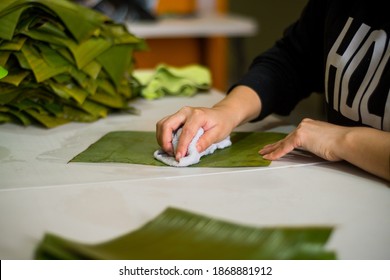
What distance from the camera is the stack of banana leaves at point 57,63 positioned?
117 cm

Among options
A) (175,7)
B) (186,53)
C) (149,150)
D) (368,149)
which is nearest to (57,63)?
(149,150)

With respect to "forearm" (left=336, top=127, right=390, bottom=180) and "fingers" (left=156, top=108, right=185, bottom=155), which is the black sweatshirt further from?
"fingers" (left=156, top=108, right=185, bottom=155)

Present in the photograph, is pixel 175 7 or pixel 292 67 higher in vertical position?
pixel 292 67

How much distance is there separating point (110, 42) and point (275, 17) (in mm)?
4154

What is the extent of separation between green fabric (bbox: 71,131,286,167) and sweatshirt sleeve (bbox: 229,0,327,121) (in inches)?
5.3

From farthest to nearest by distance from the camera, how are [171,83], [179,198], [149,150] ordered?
[171,83]
[149,150]
[179,198]

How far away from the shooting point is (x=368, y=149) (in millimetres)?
835

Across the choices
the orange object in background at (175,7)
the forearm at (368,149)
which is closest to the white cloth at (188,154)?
the forearm at (368,149)

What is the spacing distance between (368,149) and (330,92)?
0.28 metres

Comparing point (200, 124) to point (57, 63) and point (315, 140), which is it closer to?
point (315, 140)

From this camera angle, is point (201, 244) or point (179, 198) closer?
point (201, 244)
